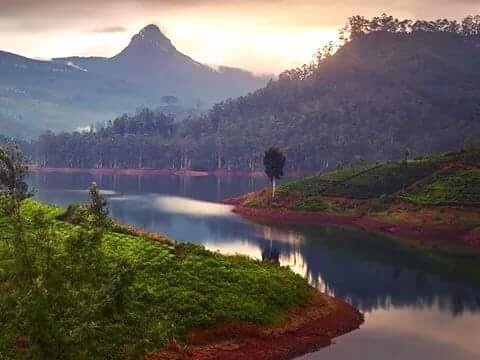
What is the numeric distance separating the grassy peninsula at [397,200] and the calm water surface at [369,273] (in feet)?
25.6

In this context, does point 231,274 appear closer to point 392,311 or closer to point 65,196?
point 392,311

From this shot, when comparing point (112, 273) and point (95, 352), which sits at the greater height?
point (112, 273)

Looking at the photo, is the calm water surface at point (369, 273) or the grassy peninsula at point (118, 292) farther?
the calm water surface at point (369, 273)

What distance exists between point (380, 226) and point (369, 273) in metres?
35.1

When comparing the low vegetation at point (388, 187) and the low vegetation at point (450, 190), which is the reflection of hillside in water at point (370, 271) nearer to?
the low vegetation at point (450, 190)

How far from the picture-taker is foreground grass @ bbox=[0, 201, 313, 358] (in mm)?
41375

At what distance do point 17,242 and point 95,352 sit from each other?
933 centimetres

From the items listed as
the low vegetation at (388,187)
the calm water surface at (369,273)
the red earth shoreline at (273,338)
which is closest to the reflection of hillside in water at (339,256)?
the calm water surface at (369,273)

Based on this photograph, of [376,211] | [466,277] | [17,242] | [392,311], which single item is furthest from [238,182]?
[17,242]

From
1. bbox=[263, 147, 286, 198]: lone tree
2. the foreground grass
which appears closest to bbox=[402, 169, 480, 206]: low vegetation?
bbox=[263, 147, 286, 198]: lone tree

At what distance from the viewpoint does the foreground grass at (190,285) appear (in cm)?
4138

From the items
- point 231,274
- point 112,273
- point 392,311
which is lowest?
point 392,311

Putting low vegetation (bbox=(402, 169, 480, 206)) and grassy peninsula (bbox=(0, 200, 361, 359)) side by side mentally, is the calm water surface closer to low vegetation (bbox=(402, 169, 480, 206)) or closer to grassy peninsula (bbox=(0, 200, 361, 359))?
grassy peninsula (bbox=(0, 200, 361, 359))

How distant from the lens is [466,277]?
68.2 m
